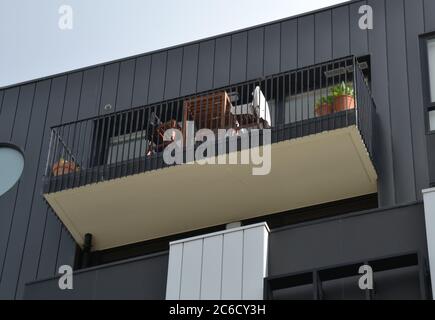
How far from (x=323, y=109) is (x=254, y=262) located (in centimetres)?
353

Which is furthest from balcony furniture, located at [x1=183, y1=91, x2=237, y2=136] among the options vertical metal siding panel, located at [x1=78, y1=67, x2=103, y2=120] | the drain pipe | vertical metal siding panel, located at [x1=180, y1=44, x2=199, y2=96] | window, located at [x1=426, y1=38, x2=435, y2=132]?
window, located at [x1=426, y1=38, x2=435, y2=132]

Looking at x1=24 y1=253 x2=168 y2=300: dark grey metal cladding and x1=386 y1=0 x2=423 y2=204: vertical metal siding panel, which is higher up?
x1=386 y1=0 x2=423 y2=204: vertical metal siding panel

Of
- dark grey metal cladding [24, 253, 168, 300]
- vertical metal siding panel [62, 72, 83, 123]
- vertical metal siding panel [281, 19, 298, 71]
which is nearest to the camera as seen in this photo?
dark grey metal cladding [24, 253, 168, 300]

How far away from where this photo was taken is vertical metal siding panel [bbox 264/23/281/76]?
17.6 m

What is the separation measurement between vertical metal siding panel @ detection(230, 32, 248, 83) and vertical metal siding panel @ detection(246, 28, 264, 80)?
0.09m

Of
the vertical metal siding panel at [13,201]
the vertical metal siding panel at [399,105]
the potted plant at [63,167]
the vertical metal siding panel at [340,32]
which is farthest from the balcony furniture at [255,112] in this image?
the vertical metal siding panel at [13,201]

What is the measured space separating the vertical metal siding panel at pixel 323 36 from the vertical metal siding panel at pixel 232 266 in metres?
4.90

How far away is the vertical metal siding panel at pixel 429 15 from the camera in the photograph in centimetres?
1670

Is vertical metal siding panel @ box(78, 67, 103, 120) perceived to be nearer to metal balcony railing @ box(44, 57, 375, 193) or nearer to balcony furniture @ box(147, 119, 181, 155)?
metal balcony railing @ box(44, 57, 375, 193)

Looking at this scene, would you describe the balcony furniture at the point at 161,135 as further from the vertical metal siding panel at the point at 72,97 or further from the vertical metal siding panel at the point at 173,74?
the vertical metal siding panel at the point at 72,97

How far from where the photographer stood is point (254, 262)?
1306 cm
